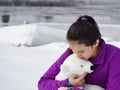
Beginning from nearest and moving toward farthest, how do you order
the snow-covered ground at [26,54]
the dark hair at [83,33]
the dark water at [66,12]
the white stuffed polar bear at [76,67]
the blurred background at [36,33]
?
the dark hair at [83,33], the white stuffed polar bear at [76,67], the snow-covered ground at [26,54], the blurred background at [36,33], the dark water at [66,12]

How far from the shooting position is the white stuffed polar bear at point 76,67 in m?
1.97

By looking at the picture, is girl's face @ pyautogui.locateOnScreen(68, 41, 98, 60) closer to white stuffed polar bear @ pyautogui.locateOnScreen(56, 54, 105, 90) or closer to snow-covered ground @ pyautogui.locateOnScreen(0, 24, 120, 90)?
white stuffed polar bear @ pyautogui.locateOnScreen(56, 54, 105, 90)

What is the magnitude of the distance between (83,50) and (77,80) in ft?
0.64

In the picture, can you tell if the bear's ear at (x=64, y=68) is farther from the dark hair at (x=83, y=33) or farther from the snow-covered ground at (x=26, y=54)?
the snow-covered ground at (x=26, y=54)

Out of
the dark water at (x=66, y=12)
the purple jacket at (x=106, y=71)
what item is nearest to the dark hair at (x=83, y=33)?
the purple jacket at (x=106, y=71)

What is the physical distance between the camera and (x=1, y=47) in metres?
5.20

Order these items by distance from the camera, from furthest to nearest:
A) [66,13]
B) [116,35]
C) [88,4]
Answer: [88,4]
[66,13]
[116,35]

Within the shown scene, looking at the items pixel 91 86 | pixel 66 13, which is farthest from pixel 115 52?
pixel 66 13

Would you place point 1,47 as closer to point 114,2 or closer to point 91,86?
point 91,86

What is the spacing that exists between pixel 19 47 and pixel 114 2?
6.69 m

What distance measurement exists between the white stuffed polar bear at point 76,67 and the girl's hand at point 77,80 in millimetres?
23

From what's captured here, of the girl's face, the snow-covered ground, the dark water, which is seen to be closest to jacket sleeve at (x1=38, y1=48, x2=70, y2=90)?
the girl's face

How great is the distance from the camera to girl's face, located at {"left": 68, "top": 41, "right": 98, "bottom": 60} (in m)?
1.88

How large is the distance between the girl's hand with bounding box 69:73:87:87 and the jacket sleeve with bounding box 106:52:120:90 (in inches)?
5.8
